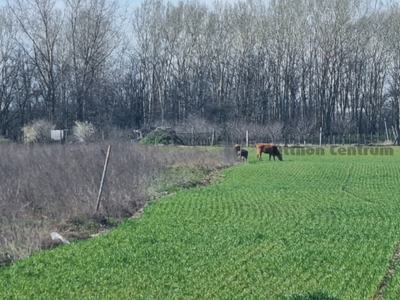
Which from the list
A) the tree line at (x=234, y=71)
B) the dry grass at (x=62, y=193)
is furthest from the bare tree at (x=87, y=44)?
the dry grass at (x=62, y=193)

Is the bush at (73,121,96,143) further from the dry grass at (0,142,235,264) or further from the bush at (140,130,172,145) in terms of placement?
the dry grass at (0,142,235,264)

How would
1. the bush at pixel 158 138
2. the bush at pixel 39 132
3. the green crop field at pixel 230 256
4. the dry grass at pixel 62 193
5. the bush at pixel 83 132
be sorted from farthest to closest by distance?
the bush at pixel 158 138
the bush at pixel 83 132
the bush at pixel 39 132
the dry grass at pixel 62 193
the green crop field at pixel 230 256

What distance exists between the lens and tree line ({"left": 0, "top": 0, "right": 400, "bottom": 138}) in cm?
5578

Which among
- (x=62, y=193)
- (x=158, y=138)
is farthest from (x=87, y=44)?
(x=62, y=193)

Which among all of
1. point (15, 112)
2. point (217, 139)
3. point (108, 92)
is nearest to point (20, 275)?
point (217, 139)

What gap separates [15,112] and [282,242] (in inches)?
1935

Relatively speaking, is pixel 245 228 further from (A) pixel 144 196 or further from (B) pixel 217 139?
(B) pixel 217 139

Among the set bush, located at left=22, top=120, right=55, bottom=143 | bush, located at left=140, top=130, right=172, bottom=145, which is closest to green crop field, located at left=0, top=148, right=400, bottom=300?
bush, located at left=22, top=120, right=55, bottom=143

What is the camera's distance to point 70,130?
48344 millimetres

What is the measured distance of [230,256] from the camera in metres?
9.70

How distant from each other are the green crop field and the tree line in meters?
40.6

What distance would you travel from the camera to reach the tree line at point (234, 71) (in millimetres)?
55781

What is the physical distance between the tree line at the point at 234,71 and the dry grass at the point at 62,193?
3368 centimetres

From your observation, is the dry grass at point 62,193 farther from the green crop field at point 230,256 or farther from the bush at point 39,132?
the bush at point 39,132
